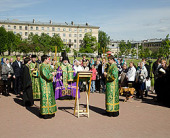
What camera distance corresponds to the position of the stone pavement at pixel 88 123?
20.9ft

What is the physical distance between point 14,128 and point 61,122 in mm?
1543

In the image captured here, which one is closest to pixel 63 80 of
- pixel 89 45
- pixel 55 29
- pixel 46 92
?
pixel 46 92

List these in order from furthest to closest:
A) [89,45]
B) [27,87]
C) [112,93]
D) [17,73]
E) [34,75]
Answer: [89,45]
[17,73]
[34,75]
[27,87]
[112,93]

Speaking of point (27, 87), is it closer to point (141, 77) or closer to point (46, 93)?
point (46, 93)

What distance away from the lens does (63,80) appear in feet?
32.8

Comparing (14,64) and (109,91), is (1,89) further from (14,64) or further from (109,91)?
(109,91)

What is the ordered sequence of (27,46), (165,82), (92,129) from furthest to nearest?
1. (27,46)
2. (165,82)
3. (92,129)

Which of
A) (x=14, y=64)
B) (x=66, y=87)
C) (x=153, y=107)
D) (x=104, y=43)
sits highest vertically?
(x=104, y=43)

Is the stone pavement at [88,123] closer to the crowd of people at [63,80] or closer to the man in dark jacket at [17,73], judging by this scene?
the crowd of people at [63,80]

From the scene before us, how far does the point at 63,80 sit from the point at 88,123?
122 inches

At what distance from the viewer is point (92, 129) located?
22.2ft

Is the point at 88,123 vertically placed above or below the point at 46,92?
below

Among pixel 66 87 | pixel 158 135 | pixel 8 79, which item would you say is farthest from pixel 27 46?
pixel 158 135

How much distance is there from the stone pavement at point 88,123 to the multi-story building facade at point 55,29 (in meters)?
87.2
